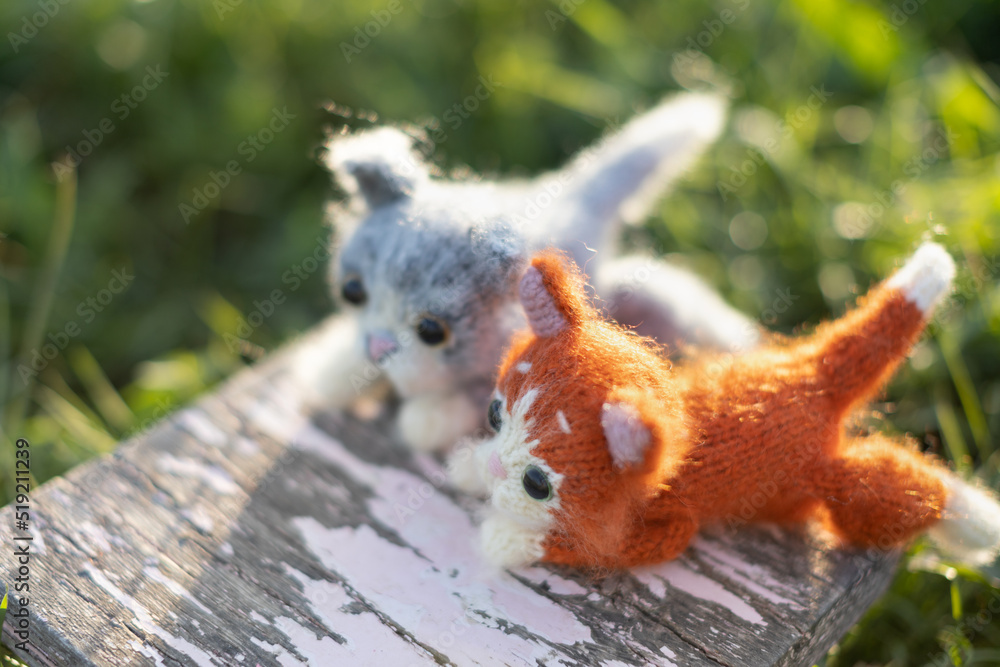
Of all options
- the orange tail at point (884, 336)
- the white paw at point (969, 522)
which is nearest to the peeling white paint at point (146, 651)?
the orange tail at point (884, 336)

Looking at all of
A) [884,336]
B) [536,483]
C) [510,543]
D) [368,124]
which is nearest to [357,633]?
[510,543]

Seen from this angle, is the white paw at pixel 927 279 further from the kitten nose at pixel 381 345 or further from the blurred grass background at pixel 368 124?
the kitten nose at pixel 381 345

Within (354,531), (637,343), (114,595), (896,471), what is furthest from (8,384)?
(896,471)

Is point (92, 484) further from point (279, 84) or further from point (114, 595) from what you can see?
point (279, 84)

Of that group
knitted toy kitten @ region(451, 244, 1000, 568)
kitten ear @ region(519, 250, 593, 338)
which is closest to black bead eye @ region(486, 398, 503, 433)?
knitted toy kitten @ region(451, 244, 1000, 568)

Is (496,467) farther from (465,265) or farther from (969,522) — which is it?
(969,522)

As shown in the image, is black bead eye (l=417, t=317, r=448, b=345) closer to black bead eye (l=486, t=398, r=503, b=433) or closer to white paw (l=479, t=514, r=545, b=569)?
black bead eye (l=486, t=398, r=503, b=433)
